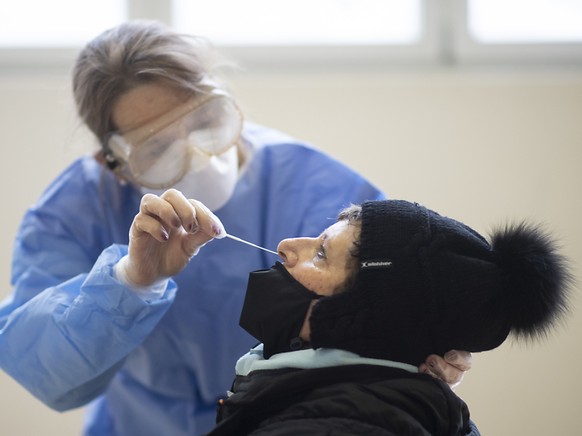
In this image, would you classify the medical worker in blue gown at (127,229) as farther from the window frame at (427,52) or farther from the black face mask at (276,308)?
the window frame at (427,52)

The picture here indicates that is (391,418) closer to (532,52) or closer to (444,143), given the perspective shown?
(444,143)

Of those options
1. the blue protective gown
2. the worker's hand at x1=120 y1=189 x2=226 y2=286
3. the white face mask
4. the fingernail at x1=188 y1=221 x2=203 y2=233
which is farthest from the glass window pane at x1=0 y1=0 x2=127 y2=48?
the fingernail at x1=188 y1=221 x2=203 y2=233

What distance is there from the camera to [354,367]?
4.01ft

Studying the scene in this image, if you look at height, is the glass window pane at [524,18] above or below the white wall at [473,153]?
above

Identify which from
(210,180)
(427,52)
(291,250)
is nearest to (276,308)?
(291,250)

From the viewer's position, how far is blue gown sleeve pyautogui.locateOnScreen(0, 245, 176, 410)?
151 cm

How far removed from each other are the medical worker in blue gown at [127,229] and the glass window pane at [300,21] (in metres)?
0.91

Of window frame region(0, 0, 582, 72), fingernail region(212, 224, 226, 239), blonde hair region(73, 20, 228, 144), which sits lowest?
window frame region(0, 0, 582, 72)

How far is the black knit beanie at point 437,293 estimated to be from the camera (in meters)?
1.21

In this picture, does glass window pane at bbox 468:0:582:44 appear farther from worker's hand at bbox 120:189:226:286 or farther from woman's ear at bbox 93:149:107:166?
worker's hand at bbox 120:189:226:286

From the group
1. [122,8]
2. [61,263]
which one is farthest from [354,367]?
[122,8]

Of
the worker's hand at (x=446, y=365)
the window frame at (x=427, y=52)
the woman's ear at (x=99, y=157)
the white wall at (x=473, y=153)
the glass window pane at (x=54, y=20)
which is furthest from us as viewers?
the glass window pane at (x=54, y=20)

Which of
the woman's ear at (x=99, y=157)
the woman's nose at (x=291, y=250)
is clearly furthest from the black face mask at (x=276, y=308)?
the woman's ear at (x=99, y=157)

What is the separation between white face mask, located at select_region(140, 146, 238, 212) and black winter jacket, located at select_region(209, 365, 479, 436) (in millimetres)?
544
